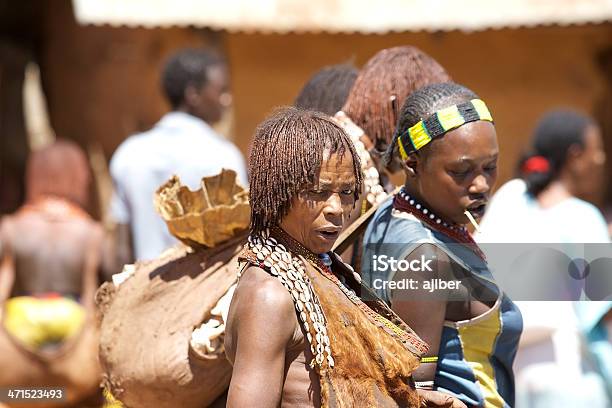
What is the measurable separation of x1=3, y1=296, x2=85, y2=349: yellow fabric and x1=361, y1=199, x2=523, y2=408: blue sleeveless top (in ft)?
12.8

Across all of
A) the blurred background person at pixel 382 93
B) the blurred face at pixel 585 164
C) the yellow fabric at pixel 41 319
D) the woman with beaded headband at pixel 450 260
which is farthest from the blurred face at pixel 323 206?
the yellow fabric at pixel 41 319

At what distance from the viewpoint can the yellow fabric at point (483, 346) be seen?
3.37 m

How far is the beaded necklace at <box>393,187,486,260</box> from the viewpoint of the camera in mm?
3482

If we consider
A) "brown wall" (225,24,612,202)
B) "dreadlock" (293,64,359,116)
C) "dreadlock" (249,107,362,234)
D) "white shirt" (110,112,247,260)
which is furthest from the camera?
"brown wall" (225,24,612,202)

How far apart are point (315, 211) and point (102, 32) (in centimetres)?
612

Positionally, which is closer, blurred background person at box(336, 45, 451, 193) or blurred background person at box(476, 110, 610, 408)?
blurred background person at box(336, 45, 451, 193)

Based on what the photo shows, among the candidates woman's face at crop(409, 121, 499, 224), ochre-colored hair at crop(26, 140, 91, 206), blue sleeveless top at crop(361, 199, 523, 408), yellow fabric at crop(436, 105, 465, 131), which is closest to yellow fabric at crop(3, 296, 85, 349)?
ochre-colored hair at crop(26, 140, 91, 206)

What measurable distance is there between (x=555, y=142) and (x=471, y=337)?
109 inches

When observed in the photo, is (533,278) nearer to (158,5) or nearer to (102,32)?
(158,5)

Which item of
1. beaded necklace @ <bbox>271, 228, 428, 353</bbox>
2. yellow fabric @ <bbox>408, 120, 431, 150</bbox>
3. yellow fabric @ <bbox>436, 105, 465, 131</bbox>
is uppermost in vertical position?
yellow fabric @ <bbox>436, 105, 465, 131</bbox>

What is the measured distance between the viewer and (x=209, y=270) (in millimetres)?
3658

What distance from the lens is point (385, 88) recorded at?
3.92 meters

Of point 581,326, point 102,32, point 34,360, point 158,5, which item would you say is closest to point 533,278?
point 581,326

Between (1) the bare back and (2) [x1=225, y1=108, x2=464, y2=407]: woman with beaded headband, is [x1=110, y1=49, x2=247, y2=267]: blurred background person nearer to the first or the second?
(2) [x1=225, y1=108, x2=464, y2=407]: woman with beaded headband
